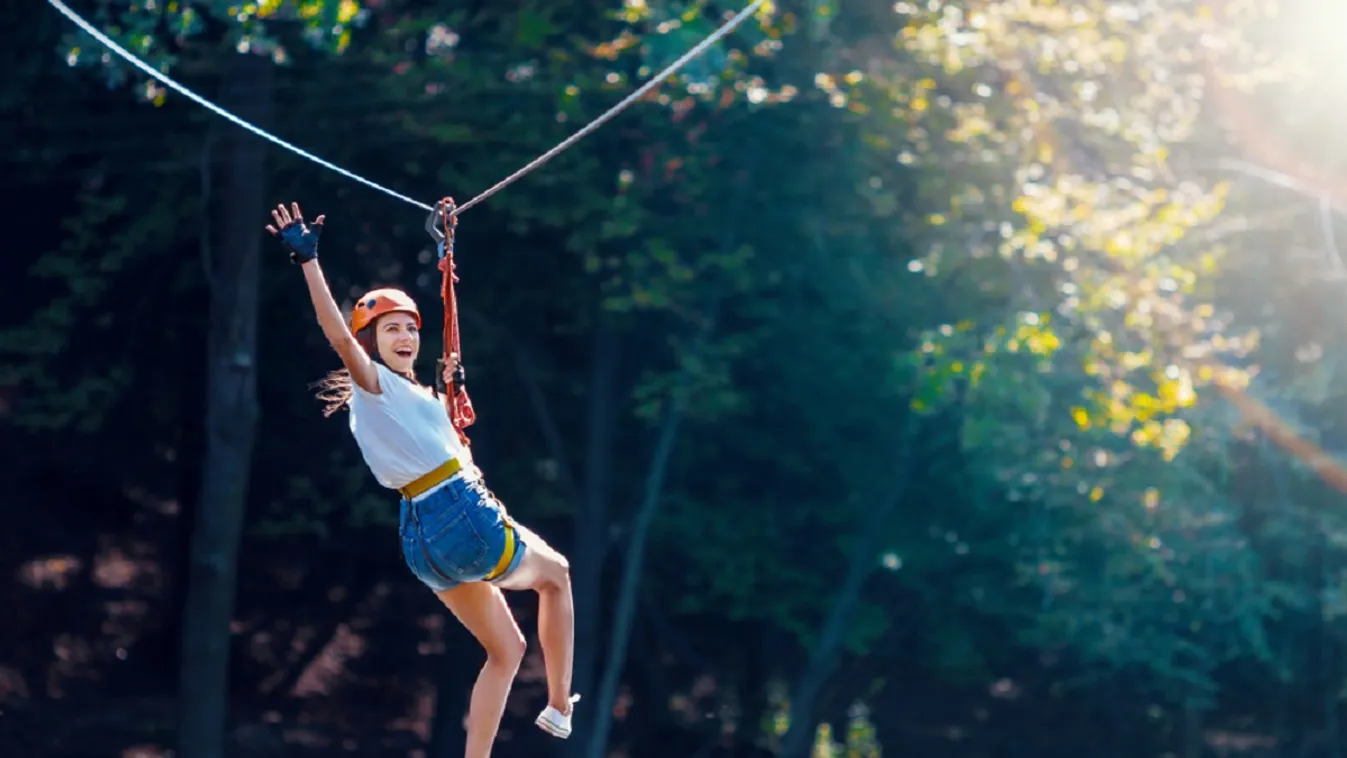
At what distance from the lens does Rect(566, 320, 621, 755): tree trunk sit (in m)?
15.4

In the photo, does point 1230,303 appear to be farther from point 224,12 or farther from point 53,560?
point 53,560

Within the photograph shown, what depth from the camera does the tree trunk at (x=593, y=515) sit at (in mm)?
15367

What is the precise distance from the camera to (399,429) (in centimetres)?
559

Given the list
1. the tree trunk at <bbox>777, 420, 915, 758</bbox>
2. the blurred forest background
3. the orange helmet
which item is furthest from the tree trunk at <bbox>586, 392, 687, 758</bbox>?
the orange helmet

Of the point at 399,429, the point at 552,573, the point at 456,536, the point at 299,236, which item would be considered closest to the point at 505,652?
the point at 552,573

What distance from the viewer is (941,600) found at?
16.7m

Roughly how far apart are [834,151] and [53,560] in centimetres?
859

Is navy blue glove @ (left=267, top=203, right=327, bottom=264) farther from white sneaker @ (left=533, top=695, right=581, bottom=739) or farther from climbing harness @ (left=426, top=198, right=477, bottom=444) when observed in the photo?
white sneaker @ (left=533, top=695, right=581, bottom=739)

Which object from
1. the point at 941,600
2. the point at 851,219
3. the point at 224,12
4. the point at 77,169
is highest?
the point at 224,12

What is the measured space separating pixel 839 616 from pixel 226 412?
5848mm

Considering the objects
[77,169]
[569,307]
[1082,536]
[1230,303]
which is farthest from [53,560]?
[1230,303]

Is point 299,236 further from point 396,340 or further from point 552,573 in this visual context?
point 552,573

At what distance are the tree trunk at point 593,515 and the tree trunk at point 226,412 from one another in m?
3.05

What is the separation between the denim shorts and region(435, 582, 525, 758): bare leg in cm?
13
